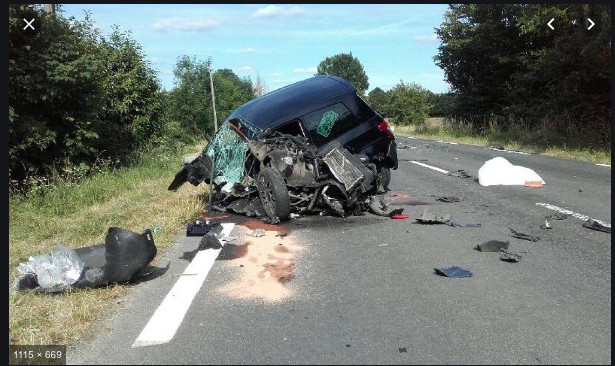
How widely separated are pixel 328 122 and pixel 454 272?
402 centimetres

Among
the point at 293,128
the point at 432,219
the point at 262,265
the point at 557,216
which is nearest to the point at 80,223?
the point at 262,265

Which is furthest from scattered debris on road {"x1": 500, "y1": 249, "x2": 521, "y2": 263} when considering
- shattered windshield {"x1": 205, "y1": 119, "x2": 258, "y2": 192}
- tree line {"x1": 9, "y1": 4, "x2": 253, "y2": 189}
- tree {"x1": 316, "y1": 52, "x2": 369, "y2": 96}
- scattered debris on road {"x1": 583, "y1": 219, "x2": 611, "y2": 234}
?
tree {"x1": 316, "y1": 52, "x2": 369, "y2": 96}

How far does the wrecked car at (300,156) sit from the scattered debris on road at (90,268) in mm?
2853

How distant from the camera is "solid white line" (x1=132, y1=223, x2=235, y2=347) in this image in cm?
349

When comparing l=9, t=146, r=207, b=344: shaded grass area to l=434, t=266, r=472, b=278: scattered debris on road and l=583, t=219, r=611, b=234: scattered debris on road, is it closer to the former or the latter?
l=434, t=266, r=472, b=278: scattered debris on road

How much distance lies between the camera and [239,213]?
26.0 feet

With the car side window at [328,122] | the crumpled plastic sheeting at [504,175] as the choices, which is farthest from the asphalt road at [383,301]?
the crumpled plastic sheeting at [504,175]

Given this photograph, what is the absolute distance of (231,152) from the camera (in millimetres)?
8148

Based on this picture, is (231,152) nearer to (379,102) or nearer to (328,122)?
(328,122)

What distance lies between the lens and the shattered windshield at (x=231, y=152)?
7.98m

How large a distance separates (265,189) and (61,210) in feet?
9.89

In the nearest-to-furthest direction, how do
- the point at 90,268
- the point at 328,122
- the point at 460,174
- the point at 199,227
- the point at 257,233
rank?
the point at 90,268
the point at 257,233
the point at 199,227
the point at 328,122
the point at 460,174

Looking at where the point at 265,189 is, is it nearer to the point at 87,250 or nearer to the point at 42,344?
the point at 87,250

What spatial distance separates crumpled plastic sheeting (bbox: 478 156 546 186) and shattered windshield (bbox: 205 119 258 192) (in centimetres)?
475
